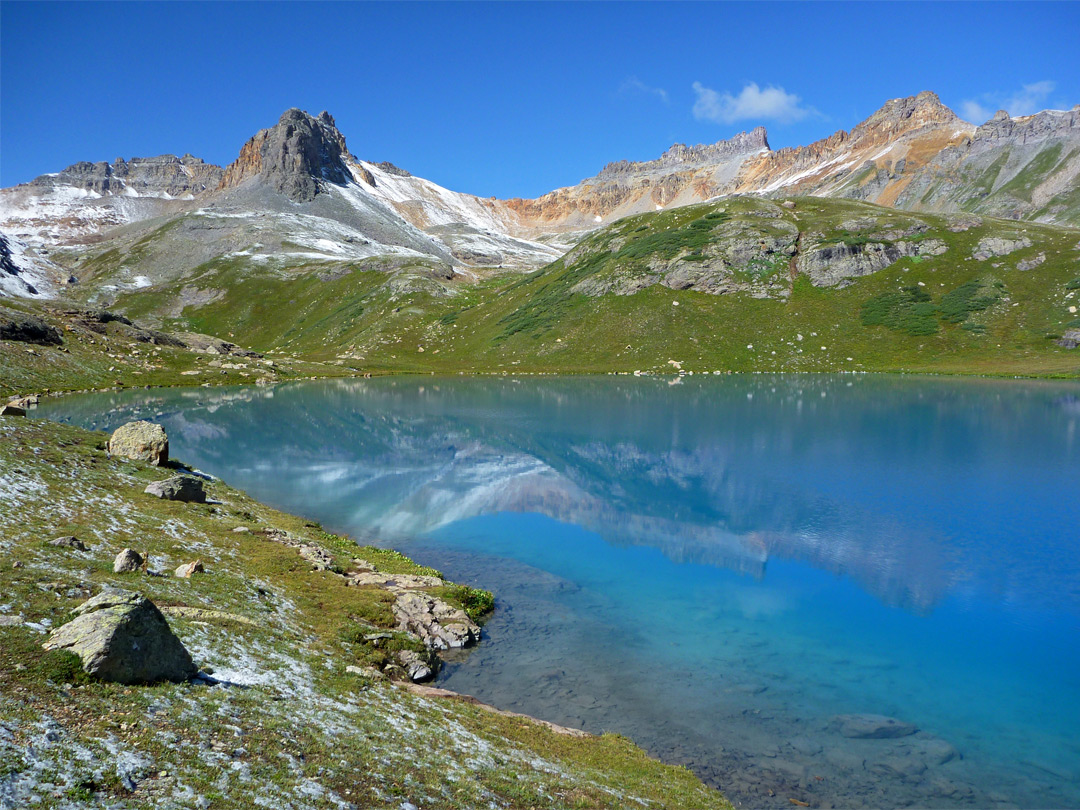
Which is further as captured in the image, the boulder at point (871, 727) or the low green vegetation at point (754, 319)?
the low green vegetation at point (754, 319)

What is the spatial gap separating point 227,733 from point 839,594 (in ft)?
89.3

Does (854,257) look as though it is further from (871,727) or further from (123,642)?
(123,642)

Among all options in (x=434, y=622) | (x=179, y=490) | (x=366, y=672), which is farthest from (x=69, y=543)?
(x=179, y=490)

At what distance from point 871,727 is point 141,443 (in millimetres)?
43860

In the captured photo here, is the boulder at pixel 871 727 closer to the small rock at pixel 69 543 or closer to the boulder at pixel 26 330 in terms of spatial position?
the small rock at pixel 69 543

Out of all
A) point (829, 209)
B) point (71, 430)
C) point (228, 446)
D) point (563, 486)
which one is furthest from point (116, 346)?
point (829, 209)

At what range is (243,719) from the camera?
12.7m

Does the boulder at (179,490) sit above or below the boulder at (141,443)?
below

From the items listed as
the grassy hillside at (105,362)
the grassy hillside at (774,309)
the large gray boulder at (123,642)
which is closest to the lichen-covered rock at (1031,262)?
the grassy hillside at (774,309)

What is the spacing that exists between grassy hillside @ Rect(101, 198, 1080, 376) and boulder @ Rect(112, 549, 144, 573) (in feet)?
419

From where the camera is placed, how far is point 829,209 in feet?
618

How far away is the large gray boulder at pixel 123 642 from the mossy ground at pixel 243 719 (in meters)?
0.33

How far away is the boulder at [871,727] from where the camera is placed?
18406 millimetres

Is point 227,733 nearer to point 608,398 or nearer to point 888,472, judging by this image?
point 888,472
